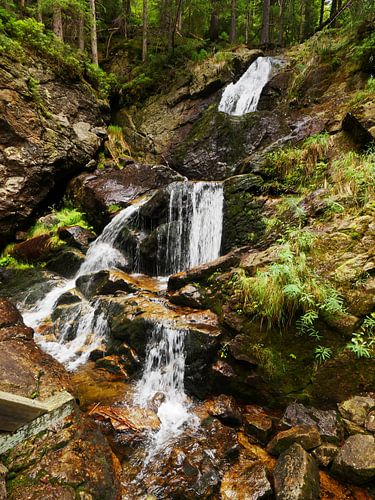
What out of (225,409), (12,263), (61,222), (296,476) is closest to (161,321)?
(225,409)

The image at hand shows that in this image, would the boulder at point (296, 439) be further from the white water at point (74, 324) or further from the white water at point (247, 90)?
the white water at point (247, 90)

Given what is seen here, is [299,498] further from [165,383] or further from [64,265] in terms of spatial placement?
[64,265]

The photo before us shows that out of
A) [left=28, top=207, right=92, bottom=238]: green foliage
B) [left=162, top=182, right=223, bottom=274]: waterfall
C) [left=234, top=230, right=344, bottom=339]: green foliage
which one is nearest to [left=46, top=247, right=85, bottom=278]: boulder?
[left=28, top=207, right=92, bottom=238]: green foliage

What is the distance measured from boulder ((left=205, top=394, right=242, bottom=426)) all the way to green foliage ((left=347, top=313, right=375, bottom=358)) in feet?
6.35

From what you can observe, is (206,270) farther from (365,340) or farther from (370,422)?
(370,422)

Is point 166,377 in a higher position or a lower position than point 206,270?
lower

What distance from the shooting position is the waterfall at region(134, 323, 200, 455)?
15.5 ft

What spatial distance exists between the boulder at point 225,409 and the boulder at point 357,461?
4.55ft

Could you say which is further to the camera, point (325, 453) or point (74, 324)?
point (74, 324)

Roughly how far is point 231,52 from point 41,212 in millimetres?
12842

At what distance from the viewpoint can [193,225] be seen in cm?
877

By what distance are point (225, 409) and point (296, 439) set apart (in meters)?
1.14

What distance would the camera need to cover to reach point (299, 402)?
4.39m

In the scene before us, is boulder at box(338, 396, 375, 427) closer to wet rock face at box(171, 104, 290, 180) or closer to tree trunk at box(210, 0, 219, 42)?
wet rock face at box(171, 104, 290, 180)
